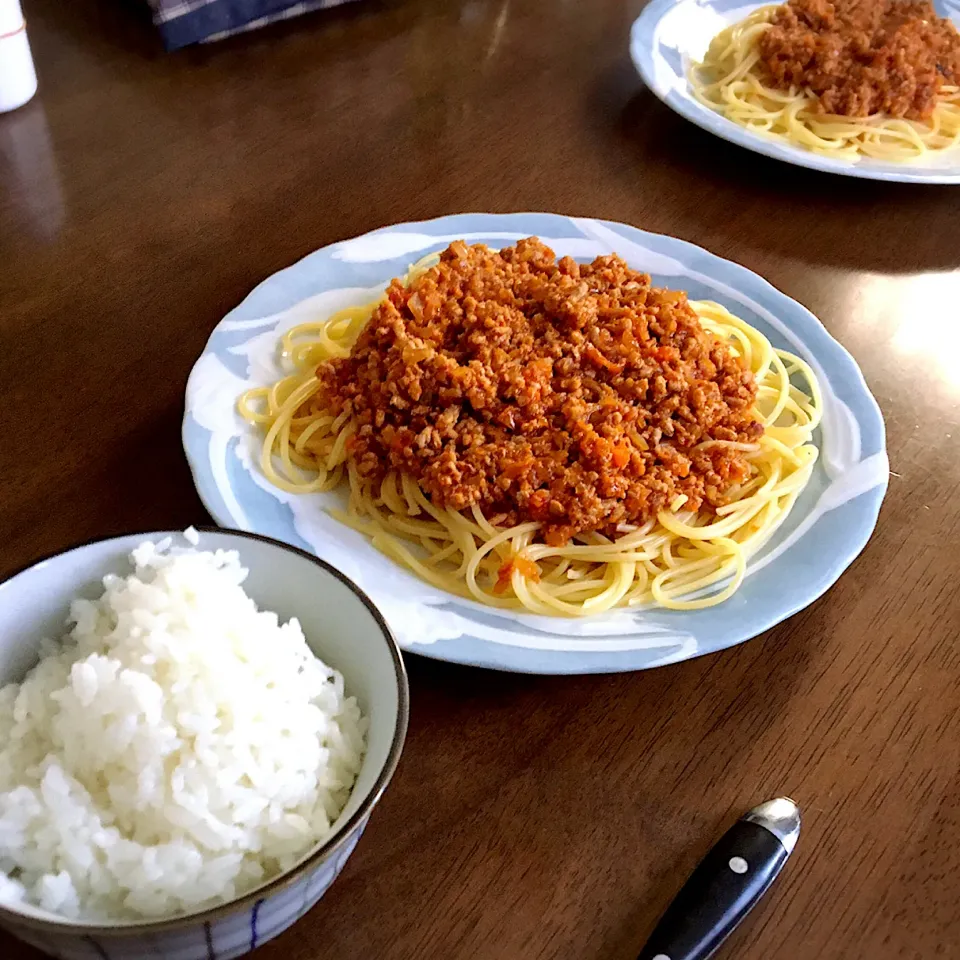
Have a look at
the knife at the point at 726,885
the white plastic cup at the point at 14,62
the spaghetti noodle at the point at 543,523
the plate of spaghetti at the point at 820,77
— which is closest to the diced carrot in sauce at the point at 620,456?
the spaghetti noodle at the point at 543,523

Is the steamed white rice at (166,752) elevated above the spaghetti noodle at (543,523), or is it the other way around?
the steamed white rice at (166,752)

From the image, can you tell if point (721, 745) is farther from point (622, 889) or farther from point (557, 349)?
point (557, 349)

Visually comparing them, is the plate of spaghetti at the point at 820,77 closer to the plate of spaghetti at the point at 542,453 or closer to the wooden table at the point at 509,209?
the wooden table at the point at 509,209

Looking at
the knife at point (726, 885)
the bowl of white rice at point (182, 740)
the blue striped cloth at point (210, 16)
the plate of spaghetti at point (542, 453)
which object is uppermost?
the blue striped cloth at point (210, 16)

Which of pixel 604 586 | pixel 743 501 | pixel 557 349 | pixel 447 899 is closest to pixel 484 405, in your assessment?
pixel 557 349

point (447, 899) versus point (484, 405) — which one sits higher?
point (484, 405)

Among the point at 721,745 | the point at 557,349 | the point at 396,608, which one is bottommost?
the point at 721,745

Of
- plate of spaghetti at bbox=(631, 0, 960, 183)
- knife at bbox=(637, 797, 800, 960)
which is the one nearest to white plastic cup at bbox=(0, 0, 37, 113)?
plate of spaghetti at bbox=(631, 0, 960, 183)
